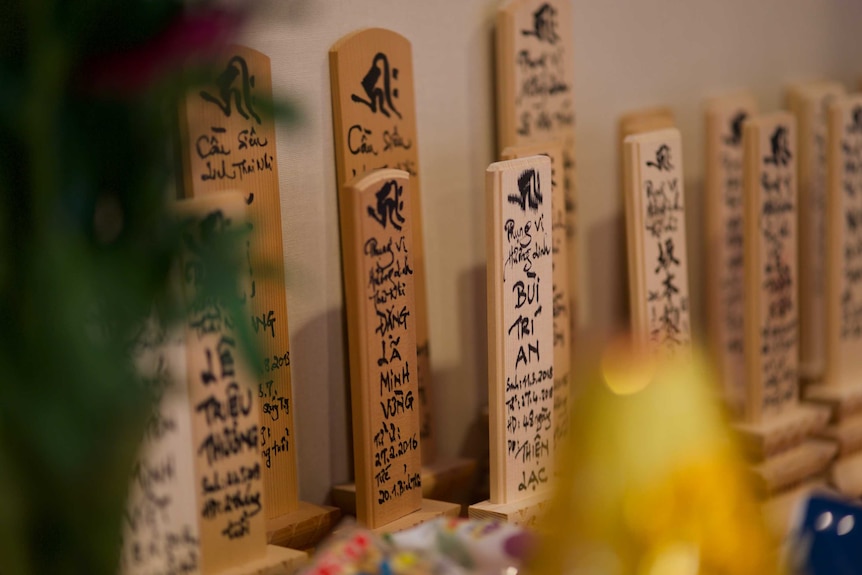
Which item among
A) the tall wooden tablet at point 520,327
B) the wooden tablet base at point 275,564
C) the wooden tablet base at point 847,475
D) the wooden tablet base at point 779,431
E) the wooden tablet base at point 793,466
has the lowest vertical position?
the wooden tablet base at point 847,475

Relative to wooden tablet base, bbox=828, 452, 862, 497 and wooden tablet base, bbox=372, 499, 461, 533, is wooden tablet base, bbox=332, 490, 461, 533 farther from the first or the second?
wooden tablet base, bbox=828, 452, 862, 497

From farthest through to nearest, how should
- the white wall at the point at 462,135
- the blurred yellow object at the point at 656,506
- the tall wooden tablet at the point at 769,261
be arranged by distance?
1. the tall wooden tablet at the point at 769,261
2. the white wall at the point at 462,135
3. the blurred yellow object at the point at 656,506

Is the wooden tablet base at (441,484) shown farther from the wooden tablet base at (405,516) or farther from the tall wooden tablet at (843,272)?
the tall wooden tablet at (843,272)

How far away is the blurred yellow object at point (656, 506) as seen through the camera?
142 centimetres

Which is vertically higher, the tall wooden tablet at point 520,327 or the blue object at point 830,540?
the tall wooden tablet at point 520,327

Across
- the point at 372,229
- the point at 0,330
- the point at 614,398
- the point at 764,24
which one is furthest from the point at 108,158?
the point at 764,24

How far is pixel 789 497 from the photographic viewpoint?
7.64 ft

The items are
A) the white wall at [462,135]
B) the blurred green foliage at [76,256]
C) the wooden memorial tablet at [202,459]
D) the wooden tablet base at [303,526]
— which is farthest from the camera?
the white wall at [462,135]

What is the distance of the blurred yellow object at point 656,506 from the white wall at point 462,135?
0.54m

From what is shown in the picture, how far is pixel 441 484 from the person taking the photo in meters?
1.96

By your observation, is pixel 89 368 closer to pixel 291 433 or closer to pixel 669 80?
pixel 291 433

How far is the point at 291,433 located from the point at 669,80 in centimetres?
136

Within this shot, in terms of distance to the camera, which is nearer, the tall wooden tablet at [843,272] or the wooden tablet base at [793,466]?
the wooden tablet base at [793,466]

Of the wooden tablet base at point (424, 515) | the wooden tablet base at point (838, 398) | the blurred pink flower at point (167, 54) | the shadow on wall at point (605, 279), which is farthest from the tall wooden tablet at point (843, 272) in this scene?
the blurred pink flower at point (167, 54)
